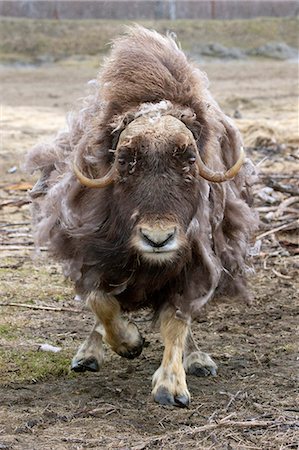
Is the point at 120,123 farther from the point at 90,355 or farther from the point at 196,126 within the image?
the point at 90,355

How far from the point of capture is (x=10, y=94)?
47.4ft

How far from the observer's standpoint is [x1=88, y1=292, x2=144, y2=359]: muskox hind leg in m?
3.76

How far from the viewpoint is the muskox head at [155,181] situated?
10.9ft

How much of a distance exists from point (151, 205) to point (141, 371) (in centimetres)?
92

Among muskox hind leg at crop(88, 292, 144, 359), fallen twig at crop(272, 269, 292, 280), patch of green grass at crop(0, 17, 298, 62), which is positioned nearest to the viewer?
muskox hind leg at crop(88, 292, 144, 359)

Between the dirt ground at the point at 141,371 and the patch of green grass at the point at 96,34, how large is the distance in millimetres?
13139

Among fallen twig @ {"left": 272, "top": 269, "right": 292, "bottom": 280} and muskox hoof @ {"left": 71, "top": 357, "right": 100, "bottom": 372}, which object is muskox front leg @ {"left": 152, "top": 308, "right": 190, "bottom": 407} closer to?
muskox hoof @ {"left": 71, "top": 357, "right": 100, "bottom": 372}

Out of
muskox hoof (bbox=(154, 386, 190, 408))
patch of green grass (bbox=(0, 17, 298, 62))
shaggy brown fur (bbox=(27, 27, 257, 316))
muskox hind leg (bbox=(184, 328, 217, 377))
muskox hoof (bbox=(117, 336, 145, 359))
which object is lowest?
patch of green grass (bbox=(0, 17, 298, 62))

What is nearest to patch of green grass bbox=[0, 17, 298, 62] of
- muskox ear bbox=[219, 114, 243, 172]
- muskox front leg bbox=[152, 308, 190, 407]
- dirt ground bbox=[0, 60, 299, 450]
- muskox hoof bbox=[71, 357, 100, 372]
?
dirt ground bbox=[0, 60, 299, 450]

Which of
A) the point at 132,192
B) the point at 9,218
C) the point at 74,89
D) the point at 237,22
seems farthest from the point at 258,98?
the point at 132,192

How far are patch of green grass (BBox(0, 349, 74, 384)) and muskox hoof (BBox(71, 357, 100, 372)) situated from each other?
3 centimetres

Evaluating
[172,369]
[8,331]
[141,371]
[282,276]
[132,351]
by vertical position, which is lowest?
[282,276]

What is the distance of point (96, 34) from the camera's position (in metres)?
21.2

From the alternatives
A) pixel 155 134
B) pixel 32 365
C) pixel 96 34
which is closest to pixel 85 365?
pixel 32 365
